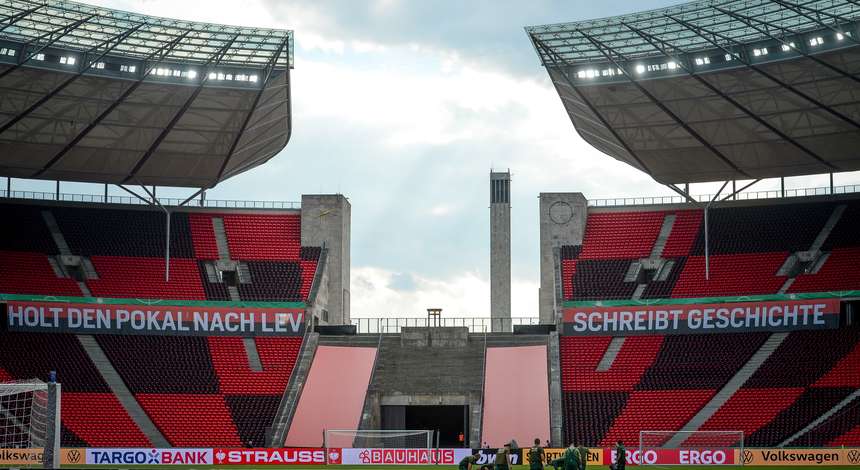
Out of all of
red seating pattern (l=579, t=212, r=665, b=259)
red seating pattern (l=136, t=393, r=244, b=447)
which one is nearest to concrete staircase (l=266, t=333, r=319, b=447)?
red seating pattern (l=136, t=393, r=244, b=447)

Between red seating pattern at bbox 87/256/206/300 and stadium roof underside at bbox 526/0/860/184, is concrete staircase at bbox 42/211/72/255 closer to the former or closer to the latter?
red seating pattern at bbox 87/256/206/300

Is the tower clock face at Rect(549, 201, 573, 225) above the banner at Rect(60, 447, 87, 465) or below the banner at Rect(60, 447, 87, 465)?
above

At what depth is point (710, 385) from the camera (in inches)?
2323

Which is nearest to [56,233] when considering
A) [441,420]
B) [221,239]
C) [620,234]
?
[221,239]

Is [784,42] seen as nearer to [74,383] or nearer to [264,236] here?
[264,236]

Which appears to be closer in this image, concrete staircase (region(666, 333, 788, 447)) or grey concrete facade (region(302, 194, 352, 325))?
concrete staircase (region(666, 333, 788, 447))

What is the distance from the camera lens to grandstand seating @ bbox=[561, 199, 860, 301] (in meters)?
65.6

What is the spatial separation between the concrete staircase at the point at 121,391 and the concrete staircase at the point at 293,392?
213 inches

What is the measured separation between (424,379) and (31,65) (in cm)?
2539

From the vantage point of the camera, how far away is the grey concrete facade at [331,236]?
7269 cm

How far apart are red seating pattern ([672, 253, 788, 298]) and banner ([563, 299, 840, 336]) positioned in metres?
2.06

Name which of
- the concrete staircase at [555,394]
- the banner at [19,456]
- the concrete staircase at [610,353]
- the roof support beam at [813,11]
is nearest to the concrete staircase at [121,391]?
the banner at [19,456]

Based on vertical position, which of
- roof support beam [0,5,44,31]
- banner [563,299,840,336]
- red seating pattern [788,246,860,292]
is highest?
roof support beam [0,5,44,31]

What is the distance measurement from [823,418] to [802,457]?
5775mm
